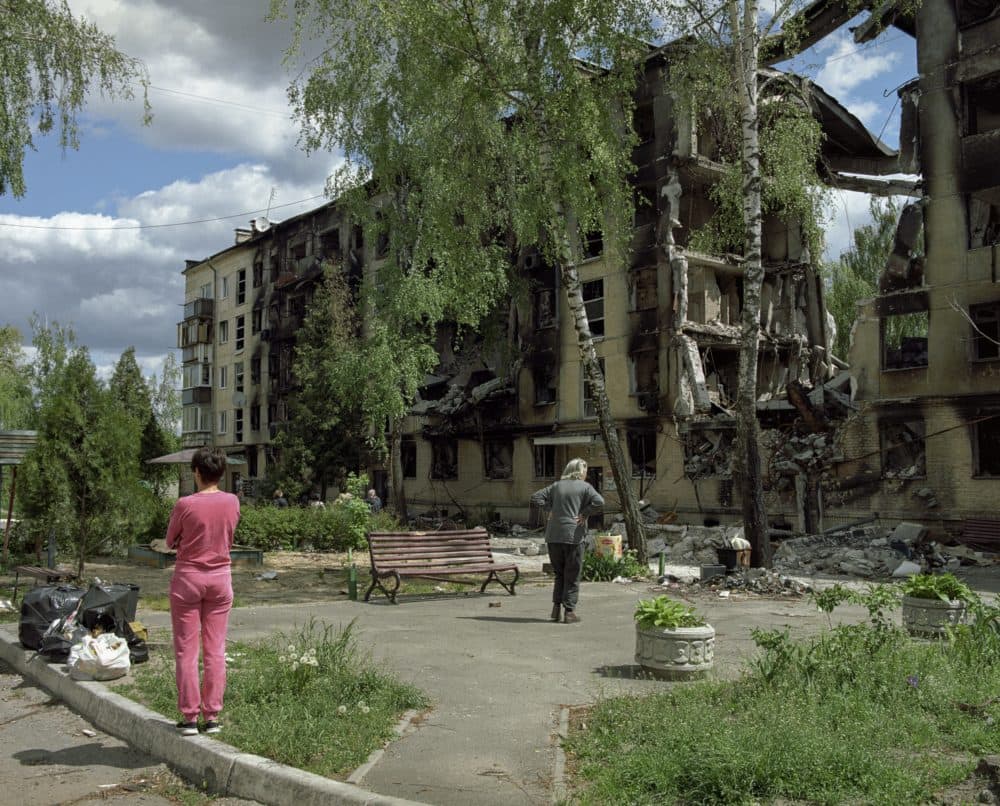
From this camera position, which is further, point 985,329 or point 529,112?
point 985,329

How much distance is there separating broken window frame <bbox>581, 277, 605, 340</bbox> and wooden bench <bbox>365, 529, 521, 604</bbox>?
20781 millimetres

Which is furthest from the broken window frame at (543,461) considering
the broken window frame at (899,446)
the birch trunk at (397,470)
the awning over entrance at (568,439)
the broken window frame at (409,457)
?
the broken window frame at (899,446)

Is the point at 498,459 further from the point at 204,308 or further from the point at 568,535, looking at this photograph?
the point at 204,308

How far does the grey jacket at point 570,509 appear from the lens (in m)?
10.8

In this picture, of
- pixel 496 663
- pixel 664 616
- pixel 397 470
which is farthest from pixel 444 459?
pixel 664 616

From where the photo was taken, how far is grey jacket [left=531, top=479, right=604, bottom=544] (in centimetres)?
1075

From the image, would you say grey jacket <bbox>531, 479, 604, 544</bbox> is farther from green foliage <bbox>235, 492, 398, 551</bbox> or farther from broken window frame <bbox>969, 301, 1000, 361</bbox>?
broken window frame <bbox>969, 301, 1000, 361</bbox>

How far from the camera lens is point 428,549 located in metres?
13.5

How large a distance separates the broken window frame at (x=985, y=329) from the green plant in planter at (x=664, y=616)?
1934cm

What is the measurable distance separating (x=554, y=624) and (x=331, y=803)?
633cm

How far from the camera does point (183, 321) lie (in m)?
63.4

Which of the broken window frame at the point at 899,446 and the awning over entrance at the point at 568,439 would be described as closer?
the broken window frame at the point at 899,446

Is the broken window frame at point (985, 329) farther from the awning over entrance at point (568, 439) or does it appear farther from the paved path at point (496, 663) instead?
the paved path at point (496, 663)

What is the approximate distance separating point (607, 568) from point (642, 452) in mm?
16887
